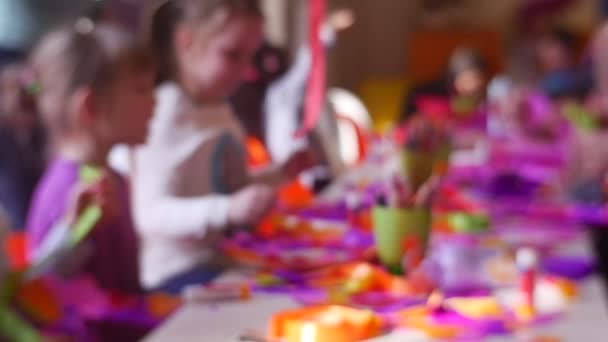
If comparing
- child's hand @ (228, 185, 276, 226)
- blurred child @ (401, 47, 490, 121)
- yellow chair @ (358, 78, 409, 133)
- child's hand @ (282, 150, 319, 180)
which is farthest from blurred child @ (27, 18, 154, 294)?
yellow chair @ (358, 78, 409, 133)

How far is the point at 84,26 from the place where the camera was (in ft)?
2.11

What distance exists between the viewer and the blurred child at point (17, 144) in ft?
1.84

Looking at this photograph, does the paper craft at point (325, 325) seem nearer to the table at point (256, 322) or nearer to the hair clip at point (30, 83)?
the table at point (256, 322)

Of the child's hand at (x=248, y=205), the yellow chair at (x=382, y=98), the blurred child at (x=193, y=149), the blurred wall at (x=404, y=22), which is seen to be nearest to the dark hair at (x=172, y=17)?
the blurred child at (x=193, y=149)

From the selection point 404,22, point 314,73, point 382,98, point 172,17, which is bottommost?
point 172,17

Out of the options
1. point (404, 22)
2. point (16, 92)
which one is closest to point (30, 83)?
point (16, 92)

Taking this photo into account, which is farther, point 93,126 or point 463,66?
point 463,66

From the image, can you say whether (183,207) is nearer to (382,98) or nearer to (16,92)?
(16,92)

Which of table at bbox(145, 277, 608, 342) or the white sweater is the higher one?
the white sweater

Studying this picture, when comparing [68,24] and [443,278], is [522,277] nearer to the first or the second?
[443,278]

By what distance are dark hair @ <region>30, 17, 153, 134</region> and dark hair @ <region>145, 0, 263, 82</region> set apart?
0.14ft

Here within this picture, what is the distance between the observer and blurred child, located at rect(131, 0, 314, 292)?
79 centimetres

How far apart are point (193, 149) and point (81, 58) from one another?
235 millimetres

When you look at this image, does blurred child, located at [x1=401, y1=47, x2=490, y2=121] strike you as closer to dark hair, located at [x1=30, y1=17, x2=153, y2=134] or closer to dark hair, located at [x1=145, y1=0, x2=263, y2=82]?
dark hair, located at [x1=145, y1=0, x2=263, y2=82]
